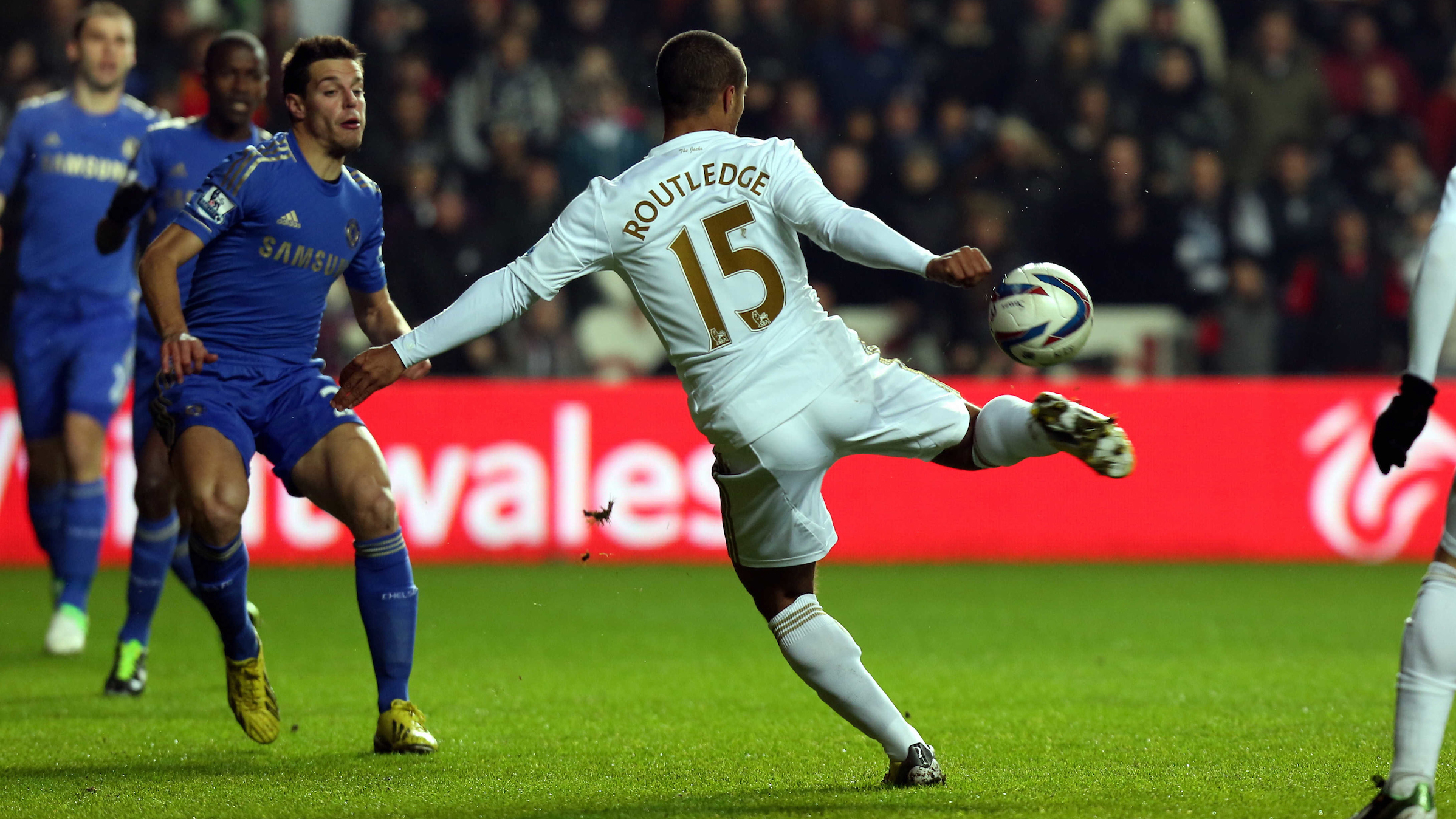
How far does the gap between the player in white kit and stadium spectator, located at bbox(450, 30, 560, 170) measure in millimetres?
8722

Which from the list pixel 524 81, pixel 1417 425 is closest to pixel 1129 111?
pixel 524 81

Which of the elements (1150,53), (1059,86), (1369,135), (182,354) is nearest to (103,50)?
(182,354)

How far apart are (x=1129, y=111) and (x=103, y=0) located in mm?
8174

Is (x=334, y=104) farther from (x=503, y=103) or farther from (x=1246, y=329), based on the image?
(x=1246, y=329)

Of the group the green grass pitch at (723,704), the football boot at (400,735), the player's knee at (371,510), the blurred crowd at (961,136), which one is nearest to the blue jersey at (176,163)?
the player's knee at (371,510)

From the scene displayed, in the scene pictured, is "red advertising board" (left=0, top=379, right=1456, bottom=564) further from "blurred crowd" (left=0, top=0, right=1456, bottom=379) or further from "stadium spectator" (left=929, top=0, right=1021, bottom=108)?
"stadium spectator" (left=929, top=0, right=1021, bottom=108)

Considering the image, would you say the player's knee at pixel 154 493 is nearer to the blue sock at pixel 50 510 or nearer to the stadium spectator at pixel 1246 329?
the blue sock at pixel 50 510

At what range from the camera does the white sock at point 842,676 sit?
14.6 ft

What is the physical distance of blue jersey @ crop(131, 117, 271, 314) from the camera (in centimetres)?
642

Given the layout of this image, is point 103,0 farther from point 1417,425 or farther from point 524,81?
point 1417,425

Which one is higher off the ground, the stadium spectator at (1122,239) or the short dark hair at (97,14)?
the short dark hair at (97,14)

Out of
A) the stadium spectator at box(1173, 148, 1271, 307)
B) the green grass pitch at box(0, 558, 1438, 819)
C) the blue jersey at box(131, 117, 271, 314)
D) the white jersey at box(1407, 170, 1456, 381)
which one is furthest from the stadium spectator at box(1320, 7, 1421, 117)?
the white jersey at box(1407, 170, 1456, 381)

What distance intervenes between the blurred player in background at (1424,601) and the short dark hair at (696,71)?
72.9 inches

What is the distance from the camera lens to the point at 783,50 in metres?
13.6
